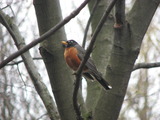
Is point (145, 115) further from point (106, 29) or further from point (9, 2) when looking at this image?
point (9, 2)

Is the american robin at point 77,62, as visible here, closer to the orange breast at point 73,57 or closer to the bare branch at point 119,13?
the orange breast at point 73,57

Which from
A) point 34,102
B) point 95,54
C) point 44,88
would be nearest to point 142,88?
point 34,102

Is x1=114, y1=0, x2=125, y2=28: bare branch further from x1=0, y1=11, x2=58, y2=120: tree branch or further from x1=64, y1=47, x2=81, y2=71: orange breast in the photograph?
x1=64, y1=47, x2=81, y2=71: orange breast

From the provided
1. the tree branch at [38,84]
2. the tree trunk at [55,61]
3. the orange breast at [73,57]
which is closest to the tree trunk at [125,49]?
the tree trunk at [55,61]

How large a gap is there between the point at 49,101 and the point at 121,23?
1.24 m

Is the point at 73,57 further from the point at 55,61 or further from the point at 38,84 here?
the point at 55,61

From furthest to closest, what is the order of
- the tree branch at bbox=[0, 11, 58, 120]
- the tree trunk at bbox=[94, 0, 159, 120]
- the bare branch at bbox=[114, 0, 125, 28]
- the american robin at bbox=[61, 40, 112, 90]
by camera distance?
1. the american robin at bbox=[61, 40, 112, 90]
2. the tree branch at bbox=[0, 11, 58, 120]
3. the tree trunk at bbox=[94, 0, 159, 120]
4. the bare branch at bbox=[114, 0, 125, 28]

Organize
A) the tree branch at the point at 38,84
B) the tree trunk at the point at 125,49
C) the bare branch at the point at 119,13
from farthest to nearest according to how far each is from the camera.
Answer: the tree branch at the point at 38,84
the tree trunk at the point at 125,49
the bare branch at the point at 119,13

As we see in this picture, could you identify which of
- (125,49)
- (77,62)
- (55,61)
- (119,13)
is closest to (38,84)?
(55,61)

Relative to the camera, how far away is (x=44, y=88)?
11.3 feet

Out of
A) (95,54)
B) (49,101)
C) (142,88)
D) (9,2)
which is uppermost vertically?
(9,2)

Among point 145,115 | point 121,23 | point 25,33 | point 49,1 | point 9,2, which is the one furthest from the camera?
point 25,33

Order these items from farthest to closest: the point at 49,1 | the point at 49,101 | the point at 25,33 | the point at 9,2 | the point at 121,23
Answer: the point at 25,33 < the point at 9,2 < the point at 49,101 < the point at 49,1 < the point at 121,23

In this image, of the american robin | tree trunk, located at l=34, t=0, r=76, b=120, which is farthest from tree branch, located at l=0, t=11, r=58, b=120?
the american robin
